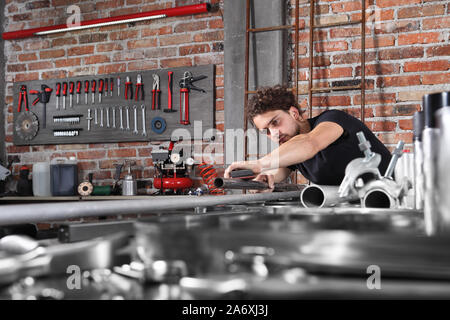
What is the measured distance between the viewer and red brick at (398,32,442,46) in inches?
107

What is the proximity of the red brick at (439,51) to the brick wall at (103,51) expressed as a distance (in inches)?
53.6

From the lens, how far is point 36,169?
3463 millimetres

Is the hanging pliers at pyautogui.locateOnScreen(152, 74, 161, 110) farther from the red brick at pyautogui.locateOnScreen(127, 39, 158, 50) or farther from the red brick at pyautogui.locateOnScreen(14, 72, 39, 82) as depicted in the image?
the red brick at pyautogui.locateOnScreen(14, 72, 39, 82)

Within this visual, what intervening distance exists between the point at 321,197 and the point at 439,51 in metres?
2.12

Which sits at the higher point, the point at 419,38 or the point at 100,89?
the point at 419,38

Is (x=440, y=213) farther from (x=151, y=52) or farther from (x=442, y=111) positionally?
(x=151, y=52)

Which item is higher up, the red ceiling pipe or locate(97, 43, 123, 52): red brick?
the red ceiling pipe

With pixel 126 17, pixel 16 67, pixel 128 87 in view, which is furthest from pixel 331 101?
pixel 16 67

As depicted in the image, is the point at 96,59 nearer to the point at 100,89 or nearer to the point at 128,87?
the point at 100,89

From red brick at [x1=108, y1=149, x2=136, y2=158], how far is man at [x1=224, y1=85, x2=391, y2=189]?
142 cm

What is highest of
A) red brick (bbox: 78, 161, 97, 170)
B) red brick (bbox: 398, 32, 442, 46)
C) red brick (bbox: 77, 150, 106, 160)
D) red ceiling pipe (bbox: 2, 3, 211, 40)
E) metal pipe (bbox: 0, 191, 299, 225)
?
red ceiling pipe (bbox: 2, 3, 211, 40)

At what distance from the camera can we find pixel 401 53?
279 centimetres

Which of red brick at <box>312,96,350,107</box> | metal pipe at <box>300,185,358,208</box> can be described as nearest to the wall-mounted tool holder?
red brick at <box>312,96,350,107</box>
